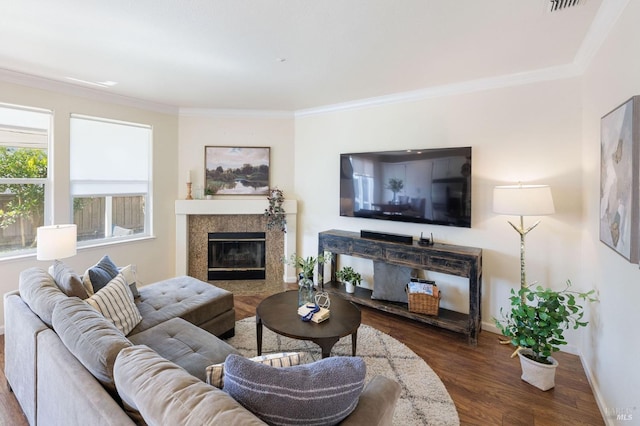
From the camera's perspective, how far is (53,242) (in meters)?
2.33

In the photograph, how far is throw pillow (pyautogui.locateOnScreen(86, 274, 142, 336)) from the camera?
2.02m

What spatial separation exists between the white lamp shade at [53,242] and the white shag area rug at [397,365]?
1.56m

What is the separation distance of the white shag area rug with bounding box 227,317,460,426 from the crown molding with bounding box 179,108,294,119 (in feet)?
9.55

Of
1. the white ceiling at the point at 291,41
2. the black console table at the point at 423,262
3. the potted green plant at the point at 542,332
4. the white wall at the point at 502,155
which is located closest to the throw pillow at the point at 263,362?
the potted green plant at the point at 542,332

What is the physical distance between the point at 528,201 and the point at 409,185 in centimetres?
123

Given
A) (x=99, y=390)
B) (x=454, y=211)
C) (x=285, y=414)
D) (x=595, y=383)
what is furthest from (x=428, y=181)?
(x=99, y=390)

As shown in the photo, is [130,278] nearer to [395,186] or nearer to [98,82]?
[98,82]

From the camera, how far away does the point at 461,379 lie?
7.70 feet

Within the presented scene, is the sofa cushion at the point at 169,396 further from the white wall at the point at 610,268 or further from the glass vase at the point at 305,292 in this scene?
the white wall at the point at 610,268

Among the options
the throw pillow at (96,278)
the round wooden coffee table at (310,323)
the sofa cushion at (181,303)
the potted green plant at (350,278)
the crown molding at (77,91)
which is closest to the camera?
the round wooden coffee table at (310,323)

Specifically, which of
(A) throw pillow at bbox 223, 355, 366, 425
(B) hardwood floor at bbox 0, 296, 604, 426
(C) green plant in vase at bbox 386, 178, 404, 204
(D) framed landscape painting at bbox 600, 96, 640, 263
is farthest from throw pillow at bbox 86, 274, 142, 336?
(D) framed landscape painting at bbox 600, 96, 640, 263

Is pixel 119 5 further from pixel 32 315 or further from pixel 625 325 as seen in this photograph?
pixel 625 325

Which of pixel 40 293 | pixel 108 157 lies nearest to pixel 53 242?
pixel 40 293

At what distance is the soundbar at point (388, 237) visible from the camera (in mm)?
3352
